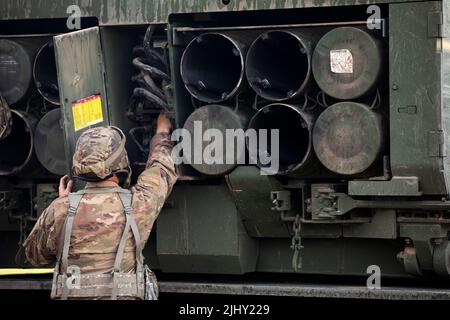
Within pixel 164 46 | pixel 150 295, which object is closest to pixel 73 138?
pixel 164 46

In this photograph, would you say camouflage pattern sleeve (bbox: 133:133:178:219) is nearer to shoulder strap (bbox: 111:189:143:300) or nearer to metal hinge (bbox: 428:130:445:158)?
shoulder strap (bbox: 111:189:143:300)

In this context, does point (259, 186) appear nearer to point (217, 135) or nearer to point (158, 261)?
point (217, 135)

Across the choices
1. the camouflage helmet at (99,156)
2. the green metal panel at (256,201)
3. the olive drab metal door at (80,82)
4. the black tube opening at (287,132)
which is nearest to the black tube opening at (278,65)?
the black tube opening at (287,132)

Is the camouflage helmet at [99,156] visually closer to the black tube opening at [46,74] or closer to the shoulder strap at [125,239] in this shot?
the shoulder strap at [125,239]

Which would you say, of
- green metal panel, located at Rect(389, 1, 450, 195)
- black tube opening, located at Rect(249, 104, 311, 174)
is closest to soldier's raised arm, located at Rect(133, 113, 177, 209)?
black tube opening, located at Rect(249, 104, 311, 174)

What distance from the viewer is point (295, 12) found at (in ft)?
28.0

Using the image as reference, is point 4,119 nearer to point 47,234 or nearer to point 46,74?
point 46,74

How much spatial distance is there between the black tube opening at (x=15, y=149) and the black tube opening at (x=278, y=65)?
5.83ft

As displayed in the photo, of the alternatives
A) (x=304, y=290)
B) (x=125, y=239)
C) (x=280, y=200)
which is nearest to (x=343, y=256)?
(x=304, y=290)

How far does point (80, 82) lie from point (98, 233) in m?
1.65

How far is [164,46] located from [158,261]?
5.21 feet

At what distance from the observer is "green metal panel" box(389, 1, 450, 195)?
7.89m

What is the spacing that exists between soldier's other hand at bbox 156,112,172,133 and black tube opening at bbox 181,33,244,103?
282 mm

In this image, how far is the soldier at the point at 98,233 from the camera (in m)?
7.15
